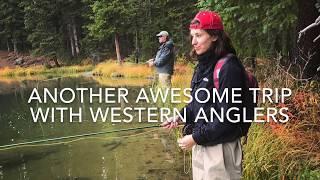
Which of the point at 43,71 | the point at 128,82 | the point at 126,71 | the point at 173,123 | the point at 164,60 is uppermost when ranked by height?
the point at 173,123

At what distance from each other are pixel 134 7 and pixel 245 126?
1018 inches

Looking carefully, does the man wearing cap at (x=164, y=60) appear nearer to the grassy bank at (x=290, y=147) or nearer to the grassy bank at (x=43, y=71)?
the grassy bank at (x=290, y=147)

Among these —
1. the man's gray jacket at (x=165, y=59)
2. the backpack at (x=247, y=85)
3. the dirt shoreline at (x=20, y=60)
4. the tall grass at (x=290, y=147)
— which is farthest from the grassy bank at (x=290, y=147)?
the dirt shoreline at (x=20, y=60)

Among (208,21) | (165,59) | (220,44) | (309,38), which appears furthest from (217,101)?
(165,59)

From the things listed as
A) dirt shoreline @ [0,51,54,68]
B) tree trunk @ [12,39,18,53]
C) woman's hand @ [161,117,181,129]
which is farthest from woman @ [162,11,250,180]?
tree trunk @ [12,39,18,53]

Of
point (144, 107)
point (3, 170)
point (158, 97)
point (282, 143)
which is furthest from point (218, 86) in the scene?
point (144, 107)

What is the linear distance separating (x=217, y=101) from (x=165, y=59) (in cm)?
617

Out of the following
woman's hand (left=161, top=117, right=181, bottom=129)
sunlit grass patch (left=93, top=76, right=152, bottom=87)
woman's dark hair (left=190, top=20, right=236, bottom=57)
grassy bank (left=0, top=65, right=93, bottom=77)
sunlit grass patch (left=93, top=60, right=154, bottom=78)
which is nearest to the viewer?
woman's dark hair (left=190, top=20, right=236, bottom=57)

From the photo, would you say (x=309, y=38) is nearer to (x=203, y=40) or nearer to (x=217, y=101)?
(x=203, y=40)

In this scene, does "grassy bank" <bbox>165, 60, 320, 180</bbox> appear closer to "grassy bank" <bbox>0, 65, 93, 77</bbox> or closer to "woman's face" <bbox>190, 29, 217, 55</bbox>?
"woman's face" <bbox>190, 29, 217, 55</bbox>

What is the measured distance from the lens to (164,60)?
8344 millimetres

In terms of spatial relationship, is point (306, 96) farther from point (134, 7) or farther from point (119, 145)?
point (134, 7)

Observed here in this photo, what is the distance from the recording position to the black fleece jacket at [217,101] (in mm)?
2160

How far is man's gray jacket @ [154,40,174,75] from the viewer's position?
830cm
